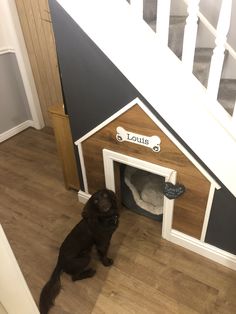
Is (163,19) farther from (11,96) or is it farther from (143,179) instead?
(11,96)

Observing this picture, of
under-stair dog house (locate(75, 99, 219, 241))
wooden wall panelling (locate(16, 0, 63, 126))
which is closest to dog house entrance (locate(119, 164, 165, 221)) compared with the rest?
under-stair dog house (locate(75, 99, 219, 241))

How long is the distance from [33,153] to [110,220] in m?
1.65

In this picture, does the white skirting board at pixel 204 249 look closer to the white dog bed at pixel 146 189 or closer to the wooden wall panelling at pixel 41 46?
the white dog bed at pixel 146 189

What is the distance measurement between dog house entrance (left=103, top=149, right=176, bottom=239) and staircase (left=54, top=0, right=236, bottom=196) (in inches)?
11.9

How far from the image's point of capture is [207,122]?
1.12 m

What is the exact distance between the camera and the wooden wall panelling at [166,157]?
52.3 inches

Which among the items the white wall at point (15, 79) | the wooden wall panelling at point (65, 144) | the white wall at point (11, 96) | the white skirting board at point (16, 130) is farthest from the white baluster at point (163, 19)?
the white skirting board at point (16, 130)

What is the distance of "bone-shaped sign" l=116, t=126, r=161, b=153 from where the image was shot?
4.44 ft

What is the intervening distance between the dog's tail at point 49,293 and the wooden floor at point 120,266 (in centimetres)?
6

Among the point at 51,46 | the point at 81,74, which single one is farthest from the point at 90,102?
the point at 51,46

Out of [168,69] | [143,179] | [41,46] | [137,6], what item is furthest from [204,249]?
[41,46]

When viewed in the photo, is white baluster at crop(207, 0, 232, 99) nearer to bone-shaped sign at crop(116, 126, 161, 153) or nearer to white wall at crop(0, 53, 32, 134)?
bone-shaped sign at crop(116, 126, 161, 153)

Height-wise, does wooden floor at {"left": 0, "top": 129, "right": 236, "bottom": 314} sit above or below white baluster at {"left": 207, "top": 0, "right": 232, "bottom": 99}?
below

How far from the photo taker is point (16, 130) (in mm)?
3014
